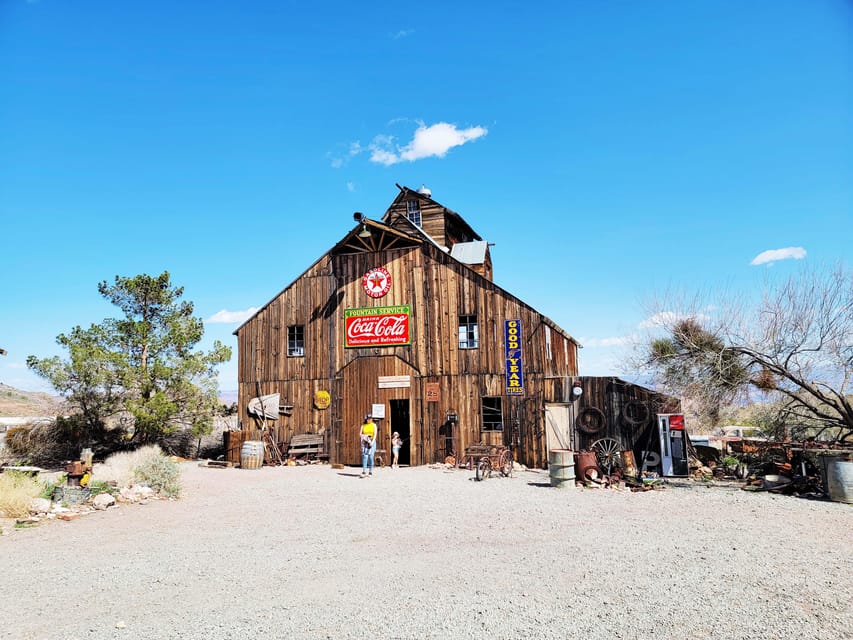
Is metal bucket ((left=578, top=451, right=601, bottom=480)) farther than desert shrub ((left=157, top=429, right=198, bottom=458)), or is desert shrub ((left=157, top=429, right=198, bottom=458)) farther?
desert shrub ((left=157, top=429, right=198, bottom=458))

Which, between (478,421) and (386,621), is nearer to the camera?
(386,621)

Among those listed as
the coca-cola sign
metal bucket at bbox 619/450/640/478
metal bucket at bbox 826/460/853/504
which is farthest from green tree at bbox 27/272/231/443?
metal bucket at bbox 826/460/853/504

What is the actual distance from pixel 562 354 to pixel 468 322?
11.2 feet

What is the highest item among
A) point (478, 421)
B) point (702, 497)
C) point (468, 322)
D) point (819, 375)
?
point (468, 322)

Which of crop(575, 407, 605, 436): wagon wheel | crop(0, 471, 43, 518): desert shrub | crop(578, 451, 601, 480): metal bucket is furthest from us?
crop(575, 407, 605, 436): wagon wheel

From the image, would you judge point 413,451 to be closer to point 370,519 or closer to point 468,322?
point 468,322

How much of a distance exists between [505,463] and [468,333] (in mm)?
4722

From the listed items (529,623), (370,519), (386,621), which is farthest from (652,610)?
(370,519)

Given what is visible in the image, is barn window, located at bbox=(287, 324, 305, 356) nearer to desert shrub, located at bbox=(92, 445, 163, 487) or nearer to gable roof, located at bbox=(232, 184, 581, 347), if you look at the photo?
gable roof, located at bbox=(232, 184, 581, 347)

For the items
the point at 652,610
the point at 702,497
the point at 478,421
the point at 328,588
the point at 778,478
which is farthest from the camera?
the point at 478,421

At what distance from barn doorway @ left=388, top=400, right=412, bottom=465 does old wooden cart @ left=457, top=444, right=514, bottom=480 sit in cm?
246

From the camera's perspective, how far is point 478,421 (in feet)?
61.3

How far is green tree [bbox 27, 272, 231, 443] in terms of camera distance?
1909 centimetres

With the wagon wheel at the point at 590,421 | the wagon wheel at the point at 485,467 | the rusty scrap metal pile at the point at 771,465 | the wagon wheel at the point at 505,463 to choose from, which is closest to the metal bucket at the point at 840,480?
the rusty scrap metal pile at the point at 771,465
